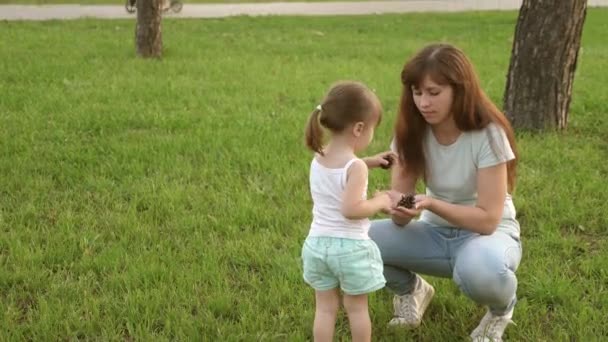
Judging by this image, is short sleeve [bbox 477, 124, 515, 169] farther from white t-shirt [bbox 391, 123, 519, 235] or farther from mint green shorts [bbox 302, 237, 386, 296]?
mint green shorts [bbox 302, 237, 386, 296]

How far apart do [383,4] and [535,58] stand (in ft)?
54.4

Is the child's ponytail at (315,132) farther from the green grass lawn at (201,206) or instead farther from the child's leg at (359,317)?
the green grass lawn at (201,206)

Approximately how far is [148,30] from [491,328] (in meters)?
8.19

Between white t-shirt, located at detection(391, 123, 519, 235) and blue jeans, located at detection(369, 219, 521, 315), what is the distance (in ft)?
0.34

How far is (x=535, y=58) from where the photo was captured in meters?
6.08

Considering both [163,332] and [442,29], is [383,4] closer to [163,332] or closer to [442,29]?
[442,29]

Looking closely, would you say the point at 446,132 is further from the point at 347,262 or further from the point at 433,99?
the point at 347,262

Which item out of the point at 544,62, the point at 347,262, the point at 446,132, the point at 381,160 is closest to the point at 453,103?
the point at 446,132

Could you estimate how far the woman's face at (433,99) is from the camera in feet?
9.38

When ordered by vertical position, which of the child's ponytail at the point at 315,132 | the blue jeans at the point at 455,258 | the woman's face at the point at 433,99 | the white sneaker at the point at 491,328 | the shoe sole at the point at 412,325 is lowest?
the shoe sole at the point at 412,325

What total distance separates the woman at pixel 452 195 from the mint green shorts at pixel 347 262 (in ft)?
0.77

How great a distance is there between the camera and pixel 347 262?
2686 mm

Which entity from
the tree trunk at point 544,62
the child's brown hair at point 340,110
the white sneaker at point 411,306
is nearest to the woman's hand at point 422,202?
the child's brown hair at point 340,110

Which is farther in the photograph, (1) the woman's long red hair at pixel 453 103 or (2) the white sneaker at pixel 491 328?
(2) the white sneaker at pixel 491 328
